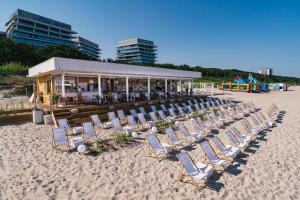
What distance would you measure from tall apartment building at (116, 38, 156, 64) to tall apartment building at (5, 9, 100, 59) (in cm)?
3259

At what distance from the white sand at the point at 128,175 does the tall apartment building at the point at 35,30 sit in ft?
231

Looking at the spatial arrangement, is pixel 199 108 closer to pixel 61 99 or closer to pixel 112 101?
pixel 112 101

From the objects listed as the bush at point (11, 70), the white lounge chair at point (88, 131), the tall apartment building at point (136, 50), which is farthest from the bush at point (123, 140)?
the tall apartment building at point (136, 50)

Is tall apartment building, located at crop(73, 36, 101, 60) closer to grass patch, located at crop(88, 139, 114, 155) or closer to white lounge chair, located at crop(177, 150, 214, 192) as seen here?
grass patch, located at crop(88, 139, 114, 155)

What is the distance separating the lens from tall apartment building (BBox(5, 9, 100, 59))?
6550 centimetres

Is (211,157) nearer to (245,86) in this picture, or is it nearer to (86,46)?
(245,86)

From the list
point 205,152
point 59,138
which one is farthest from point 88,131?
point 205,152

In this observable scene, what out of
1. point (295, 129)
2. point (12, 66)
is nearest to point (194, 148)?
point (295, 129)

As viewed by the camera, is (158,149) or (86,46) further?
(86,46)

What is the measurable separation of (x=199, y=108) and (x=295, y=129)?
643 cm

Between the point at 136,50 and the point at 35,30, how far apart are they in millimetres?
46956

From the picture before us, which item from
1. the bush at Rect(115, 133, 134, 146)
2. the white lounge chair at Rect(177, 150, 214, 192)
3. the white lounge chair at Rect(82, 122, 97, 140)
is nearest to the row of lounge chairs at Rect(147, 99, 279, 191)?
the white lounge chair at Rect(177, 150, 214, 192)

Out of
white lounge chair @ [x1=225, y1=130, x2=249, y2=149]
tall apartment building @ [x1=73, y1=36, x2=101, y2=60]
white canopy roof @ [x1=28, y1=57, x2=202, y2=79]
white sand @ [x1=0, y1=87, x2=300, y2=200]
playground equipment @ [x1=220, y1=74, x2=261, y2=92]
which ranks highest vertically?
tall apartment building @ [x1=73, y1=36, x2=101, y2=60]

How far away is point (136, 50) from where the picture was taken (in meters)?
105
